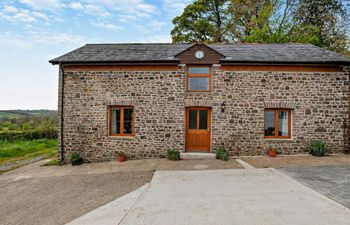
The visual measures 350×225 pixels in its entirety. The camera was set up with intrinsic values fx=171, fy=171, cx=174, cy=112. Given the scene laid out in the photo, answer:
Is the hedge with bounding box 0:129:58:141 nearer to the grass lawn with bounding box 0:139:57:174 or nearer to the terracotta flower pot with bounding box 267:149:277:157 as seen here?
the grass lawn with bounding box 0:139:57:174

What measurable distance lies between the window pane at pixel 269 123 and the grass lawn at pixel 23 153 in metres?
12.7

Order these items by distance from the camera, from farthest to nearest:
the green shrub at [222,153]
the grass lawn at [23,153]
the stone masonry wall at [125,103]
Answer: the grass lawn at [23,153] < the stone masonry wall at [125,103] < the green shrub at [222,153]

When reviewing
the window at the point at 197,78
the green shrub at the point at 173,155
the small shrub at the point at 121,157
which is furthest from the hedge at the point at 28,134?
the window at the point at 197,78

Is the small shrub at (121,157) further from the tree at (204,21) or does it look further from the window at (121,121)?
the tree at (204,21)

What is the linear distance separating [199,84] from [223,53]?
6.90ft

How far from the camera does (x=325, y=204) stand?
3.63 metres

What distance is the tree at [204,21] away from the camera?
17750 mm

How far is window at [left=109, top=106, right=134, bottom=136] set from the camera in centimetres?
834

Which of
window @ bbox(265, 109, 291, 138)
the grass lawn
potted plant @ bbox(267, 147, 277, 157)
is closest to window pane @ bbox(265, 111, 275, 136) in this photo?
window @ bbox(265, 109, 291, 138)

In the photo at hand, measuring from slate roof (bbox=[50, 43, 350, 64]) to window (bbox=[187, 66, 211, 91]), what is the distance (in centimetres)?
98

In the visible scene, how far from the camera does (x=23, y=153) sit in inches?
476

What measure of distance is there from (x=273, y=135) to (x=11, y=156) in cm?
1595

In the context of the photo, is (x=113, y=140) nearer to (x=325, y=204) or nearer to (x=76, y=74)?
(x=76, y=74)

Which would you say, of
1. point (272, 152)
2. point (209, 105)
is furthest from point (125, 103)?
point (272, 152)
